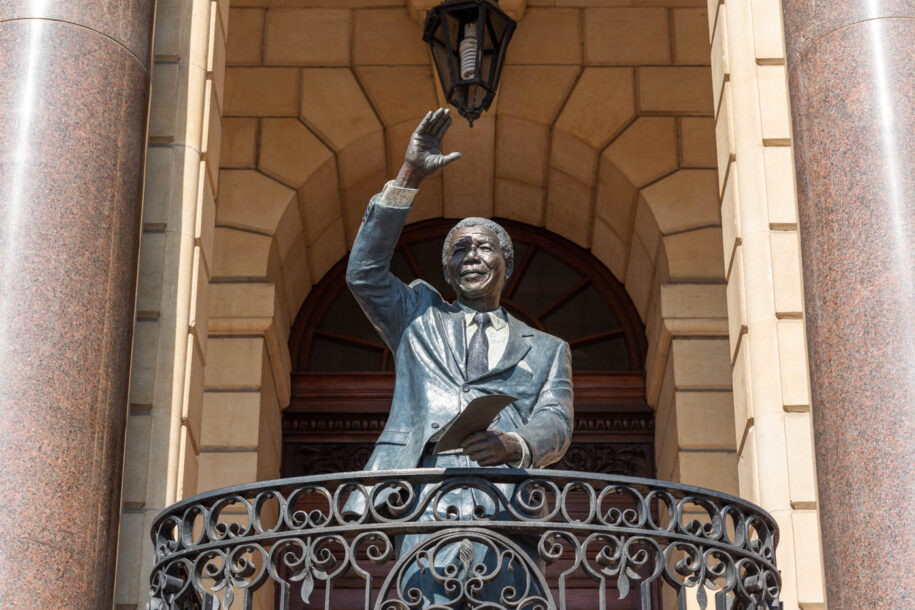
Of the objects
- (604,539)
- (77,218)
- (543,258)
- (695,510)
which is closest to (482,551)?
(604,539)

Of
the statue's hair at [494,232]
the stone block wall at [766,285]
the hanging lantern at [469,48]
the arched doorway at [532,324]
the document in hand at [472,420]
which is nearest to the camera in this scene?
the document in hand at [472,420]

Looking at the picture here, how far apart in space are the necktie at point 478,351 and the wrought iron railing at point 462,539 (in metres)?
0.55

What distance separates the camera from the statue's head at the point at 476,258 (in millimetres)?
7320

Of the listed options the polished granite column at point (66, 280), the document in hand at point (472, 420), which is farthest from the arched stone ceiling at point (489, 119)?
the document in hand at point (472, 420)

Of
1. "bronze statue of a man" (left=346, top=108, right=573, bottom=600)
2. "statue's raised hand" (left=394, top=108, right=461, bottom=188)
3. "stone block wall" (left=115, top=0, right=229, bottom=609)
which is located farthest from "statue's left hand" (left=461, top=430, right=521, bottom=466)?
"stone block wall" (left=115, top=0, right=229, bottom=609)

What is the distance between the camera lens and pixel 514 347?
7332 mm

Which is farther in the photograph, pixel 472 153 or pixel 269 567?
pixel 472 153

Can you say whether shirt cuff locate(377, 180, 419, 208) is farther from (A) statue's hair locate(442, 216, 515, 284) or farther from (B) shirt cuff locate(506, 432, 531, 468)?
(B) shirt cuff locate(506, 432, 531, 468)

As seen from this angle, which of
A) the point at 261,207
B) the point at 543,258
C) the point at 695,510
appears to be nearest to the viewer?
the point at 695,510

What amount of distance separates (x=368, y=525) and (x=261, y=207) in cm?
556

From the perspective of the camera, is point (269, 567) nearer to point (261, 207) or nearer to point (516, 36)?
point (261, 207)

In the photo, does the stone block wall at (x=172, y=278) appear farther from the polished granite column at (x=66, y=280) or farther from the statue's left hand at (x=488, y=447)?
the statue's left hand at (x=488, y=447)

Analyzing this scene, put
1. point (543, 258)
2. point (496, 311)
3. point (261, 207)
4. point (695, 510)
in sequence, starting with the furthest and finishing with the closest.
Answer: point (543, 258) → point (261, 207) → point (695, 510) → point (496, 311)

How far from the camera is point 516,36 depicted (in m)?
12.4
